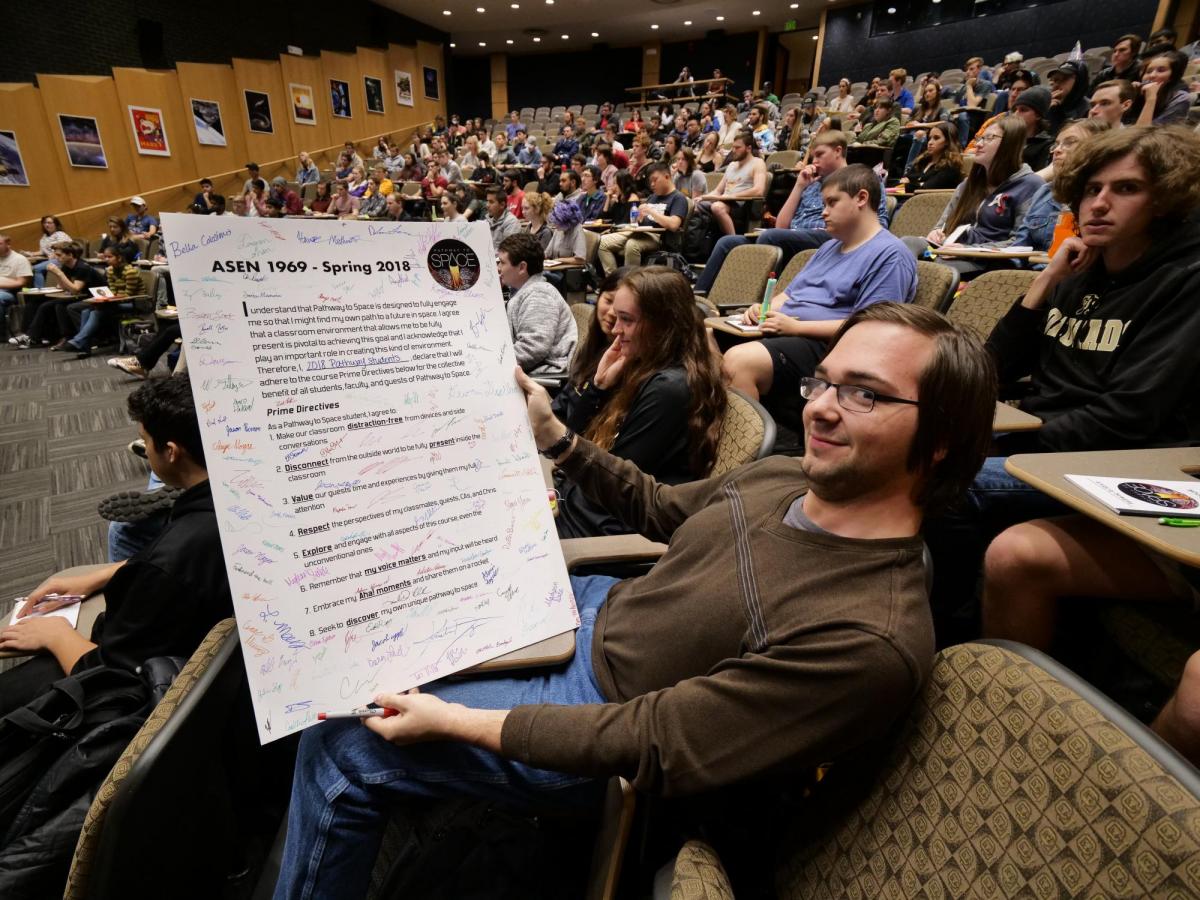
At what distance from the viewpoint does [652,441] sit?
59.2 inches

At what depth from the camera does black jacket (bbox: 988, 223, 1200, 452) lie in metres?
1.42

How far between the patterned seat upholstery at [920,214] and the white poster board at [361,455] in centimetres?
397

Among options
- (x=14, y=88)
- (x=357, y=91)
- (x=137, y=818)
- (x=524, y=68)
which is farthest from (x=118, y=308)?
(x=524, y=68)

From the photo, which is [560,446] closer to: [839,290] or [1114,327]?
[1114,327]

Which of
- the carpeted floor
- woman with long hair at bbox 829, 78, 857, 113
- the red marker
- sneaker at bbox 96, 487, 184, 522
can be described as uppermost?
woman with long hair at bbox 829, 78, 857, 113

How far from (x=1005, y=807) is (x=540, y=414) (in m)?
0.88

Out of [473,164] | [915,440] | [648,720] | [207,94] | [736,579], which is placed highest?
[207,94]

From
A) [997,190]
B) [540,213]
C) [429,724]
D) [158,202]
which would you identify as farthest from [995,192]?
[158,202]

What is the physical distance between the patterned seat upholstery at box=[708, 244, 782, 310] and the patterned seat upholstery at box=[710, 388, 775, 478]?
1775 mm

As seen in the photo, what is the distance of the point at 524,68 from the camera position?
736 inches

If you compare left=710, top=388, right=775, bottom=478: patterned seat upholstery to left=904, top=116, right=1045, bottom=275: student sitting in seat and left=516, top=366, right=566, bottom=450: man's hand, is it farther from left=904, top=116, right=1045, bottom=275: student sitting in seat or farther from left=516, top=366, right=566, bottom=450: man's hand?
left=904, top=116, right=1045, bottom=275: student sitting in seat

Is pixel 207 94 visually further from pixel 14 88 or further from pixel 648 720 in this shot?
pixel 648 720

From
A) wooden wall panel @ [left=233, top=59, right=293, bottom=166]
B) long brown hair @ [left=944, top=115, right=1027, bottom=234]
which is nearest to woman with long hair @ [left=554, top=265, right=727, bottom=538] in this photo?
long brown hair @ [left=944, top=115, right=1027, bottom=234]

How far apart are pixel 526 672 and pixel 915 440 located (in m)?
0.72
